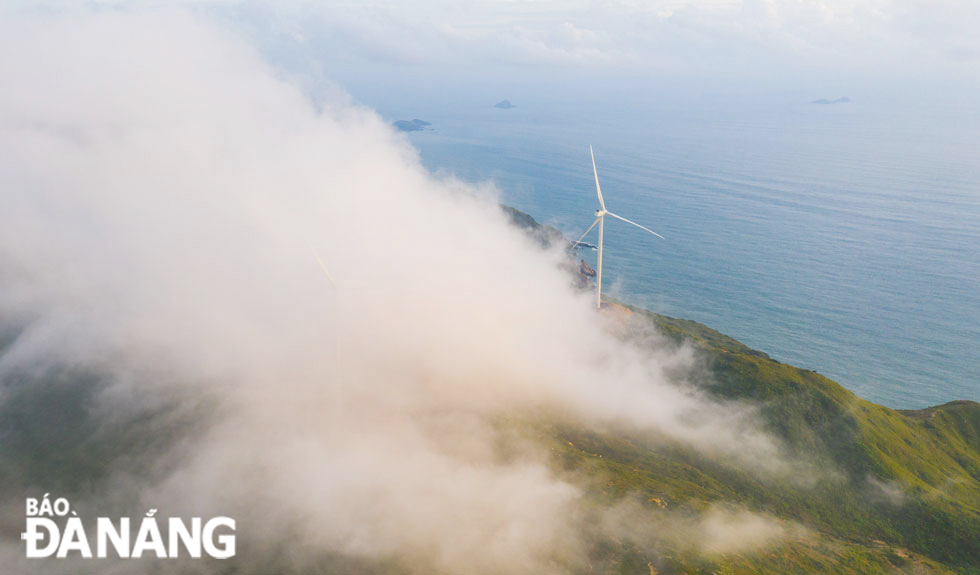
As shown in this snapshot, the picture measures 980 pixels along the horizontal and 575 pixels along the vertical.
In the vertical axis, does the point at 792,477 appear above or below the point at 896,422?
below

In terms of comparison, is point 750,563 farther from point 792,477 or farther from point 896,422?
point 896,422

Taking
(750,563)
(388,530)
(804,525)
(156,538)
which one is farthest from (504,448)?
(156,538)

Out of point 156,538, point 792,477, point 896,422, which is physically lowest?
point 156,538

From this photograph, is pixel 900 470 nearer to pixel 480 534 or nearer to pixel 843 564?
pixel 843 564

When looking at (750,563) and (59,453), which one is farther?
(59,453)

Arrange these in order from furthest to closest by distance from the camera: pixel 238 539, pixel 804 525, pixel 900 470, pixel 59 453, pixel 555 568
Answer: pixel 59 453 < pixel 900 470 < pixel 804 525 < pixel 238 539 < pixel 555 568

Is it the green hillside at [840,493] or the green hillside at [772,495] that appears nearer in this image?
the green hillside at [772,495]

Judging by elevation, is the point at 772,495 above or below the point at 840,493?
below

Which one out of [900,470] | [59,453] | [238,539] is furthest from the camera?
[59,453]

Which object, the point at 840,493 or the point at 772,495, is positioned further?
the point at 772,495

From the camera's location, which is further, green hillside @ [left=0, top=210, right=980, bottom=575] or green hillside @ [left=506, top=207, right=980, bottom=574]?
green hillside @ [left=506, top=207, right=980, bottom=574]
